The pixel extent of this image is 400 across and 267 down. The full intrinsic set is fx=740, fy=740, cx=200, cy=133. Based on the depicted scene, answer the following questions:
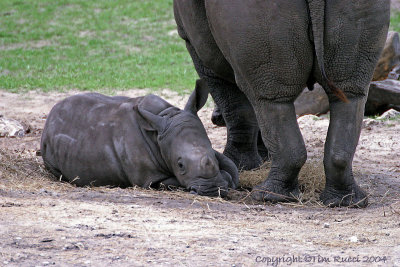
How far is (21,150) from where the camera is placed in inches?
341

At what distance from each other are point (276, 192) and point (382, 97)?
5.17m

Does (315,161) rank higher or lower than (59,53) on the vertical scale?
higher

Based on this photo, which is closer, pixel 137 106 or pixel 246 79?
pixel 246 79

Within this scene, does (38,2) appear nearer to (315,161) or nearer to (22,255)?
(315,161)

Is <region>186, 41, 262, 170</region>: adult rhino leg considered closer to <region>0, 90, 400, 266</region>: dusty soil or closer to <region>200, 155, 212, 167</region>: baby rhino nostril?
<region>0, 90, 400, 266</region>: dusty soil

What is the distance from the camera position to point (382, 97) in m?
10.8

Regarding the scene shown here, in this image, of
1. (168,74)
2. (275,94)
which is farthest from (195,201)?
(168,74)

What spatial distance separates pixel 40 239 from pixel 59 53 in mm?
13346

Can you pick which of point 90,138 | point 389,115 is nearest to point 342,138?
point 90,138

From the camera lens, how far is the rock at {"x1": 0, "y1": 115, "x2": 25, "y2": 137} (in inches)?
378

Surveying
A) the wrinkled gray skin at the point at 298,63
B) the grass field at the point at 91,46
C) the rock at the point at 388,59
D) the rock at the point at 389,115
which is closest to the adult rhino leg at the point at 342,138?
the wrinkled gray skin at the point at 298,63

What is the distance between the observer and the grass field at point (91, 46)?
46.1ft

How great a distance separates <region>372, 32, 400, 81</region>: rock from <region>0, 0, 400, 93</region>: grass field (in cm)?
345

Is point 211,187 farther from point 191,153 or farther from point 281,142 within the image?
point 281,142
